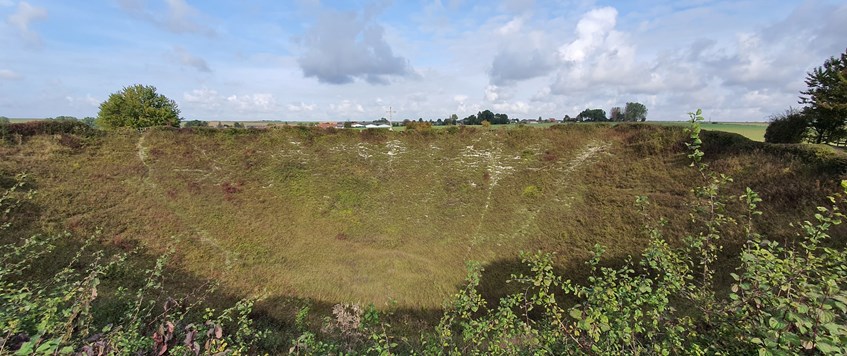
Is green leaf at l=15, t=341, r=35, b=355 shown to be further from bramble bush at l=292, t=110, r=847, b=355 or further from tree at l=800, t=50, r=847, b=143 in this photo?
tree at l=800, t=50, r=847, b=143

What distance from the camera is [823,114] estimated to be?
110 feet

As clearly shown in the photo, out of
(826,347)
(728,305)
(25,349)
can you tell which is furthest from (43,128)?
(826,347)

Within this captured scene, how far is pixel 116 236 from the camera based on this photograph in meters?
25.0

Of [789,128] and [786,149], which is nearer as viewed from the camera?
[786,149]

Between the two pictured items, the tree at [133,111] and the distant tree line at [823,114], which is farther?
the tree at [133,111]

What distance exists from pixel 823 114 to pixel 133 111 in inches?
3723

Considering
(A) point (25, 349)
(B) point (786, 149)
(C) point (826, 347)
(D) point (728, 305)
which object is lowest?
(D) point (728, 305)

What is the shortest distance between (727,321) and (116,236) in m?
34.7

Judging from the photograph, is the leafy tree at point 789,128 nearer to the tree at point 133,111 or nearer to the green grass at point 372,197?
the green grass at point 372,197

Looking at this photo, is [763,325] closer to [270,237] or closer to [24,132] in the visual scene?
[270,237]

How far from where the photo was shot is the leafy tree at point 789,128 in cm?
3784

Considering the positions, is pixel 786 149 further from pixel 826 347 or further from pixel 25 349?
pixel 25 349

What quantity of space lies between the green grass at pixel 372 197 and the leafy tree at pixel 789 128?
15659 millimetres

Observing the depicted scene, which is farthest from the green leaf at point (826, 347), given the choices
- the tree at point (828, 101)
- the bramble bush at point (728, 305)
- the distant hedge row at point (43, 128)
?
the distant hedge row at point (43, 128)
